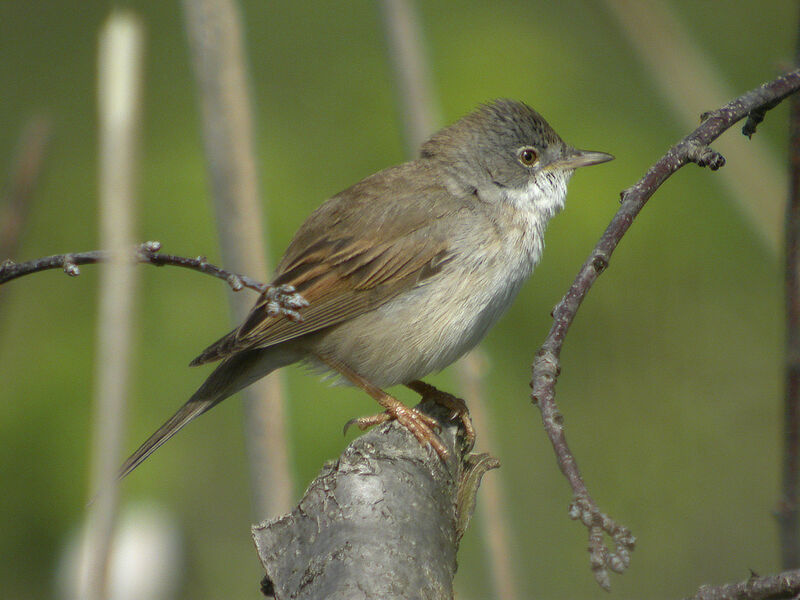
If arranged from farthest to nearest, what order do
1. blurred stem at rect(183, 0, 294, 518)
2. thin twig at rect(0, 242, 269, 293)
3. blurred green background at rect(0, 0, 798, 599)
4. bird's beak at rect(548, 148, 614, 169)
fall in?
1. blurred green background at rect(0, 0, 798, 599)
2. bird's beak at rect(548, 148, 614, 169)
3. blurred stem at rect(183, 0, 294, 518)
4. thin twig at rect(0, 242, 269, 293)

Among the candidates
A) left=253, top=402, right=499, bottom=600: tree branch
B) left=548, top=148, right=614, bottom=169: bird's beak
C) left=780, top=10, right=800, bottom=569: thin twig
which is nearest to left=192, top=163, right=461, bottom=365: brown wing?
left=548, top=148, right=614, bottom=169: bird's beak

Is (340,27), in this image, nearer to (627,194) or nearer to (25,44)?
(25,44)

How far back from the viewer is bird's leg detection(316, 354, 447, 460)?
287 centimetres

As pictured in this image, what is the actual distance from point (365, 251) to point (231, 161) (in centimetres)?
68

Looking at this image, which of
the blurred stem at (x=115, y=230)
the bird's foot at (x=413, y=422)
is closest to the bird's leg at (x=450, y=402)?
the bird's foot at (x=413, y=422)

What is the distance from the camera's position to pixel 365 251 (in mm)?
3557

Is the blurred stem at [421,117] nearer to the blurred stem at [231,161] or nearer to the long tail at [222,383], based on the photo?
the blurred stem at [231,161]

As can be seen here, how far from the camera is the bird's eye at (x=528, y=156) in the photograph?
389cm

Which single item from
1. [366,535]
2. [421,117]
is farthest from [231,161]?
[366,535]

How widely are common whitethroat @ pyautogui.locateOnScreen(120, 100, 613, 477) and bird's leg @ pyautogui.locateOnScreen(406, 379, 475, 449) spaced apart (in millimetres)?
168

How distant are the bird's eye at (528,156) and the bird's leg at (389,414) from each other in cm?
109

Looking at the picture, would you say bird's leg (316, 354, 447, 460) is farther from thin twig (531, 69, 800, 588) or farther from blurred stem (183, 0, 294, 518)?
thin twig (531, 69, 800, 588)

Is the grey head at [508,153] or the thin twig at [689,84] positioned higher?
the grey head at [508,153]

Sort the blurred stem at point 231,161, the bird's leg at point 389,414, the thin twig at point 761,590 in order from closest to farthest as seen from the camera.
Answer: the thin twig at point 761,590
the bird's leg at point 389,414
the blurred stem at point 231,161
